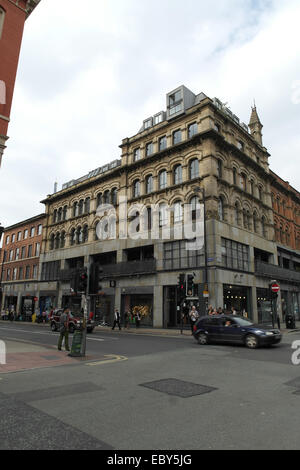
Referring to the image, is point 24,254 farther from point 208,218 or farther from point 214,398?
point 214,398

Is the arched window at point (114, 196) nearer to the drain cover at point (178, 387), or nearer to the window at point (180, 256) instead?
the window at point (180, 256)

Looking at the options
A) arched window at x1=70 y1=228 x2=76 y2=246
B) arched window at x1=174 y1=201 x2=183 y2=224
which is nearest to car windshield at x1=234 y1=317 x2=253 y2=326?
arched window at x1=174 y1=201 x2=183 y2=224

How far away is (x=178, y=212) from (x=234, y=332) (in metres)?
15.7

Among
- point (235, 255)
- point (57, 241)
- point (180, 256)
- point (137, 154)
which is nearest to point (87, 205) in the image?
point (57, 241)

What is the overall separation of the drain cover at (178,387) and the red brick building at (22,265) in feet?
123

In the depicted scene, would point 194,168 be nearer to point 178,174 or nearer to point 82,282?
point 178,174

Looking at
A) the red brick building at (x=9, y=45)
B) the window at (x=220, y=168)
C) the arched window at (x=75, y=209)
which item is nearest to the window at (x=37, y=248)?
the arched window at (x=75, y=209)

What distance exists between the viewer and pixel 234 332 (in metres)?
14.0

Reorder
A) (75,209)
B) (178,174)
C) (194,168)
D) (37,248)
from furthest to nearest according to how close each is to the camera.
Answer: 1. (37,248)
2. (75,209)
3. (178,174)
4. (194,168)

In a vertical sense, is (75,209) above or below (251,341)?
above

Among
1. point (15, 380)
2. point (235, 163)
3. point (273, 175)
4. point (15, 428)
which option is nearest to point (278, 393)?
point (15, 428)

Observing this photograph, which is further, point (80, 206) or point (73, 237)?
point (80, 206)

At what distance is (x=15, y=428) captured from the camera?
171 inches

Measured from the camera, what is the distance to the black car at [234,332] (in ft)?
43.7
